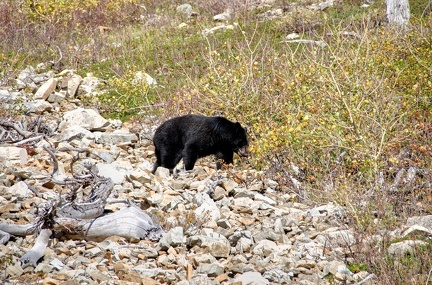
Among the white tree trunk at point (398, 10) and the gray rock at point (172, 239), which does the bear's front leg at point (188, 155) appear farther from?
the white tree trunk at point (398, 10)

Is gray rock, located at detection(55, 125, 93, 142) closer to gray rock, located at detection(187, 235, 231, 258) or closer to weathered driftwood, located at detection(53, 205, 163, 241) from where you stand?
weathered driftwood, located at detection(53, 205, 163, 241)

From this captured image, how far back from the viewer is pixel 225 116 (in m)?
11.0

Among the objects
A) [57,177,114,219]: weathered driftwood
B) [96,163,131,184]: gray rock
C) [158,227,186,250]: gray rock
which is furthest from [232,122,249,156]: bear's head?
[158,227,186,250]: gray rock

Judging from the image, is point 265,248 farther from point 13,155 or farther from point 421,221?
point 13,155

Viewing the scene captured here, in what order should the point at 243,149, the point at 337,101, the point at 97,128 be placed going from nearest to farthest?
the point at 337,101
the point at 243,149
the point at 97,128

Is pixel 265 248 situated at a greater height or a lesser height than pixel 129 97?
greater

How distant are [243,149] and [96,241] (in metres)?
4.26

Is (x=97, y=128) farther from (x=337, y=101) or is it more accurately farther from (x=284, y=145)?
(x=337, y=101)

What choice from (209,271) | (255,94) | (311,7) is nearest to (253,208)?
(209,271)

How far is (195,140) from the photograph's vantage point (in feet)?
32.9

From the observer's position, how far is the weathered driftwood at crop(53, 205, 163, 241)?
6.45m

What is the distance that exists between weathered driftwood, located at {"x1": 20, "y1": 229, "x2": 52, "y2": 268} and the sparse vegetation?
3.01 m

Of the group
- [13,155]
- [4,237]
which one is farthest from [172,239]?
[13,155]

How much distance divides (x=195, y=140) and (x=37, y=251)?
14.7 feet
